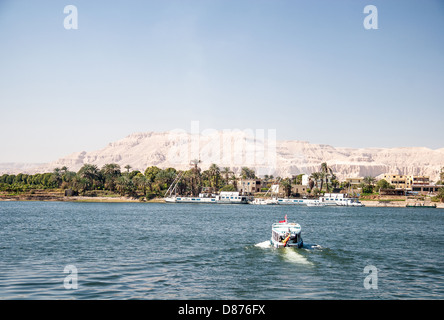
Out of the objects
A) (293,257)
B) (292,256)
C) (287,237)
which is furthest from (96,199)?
(293,257)

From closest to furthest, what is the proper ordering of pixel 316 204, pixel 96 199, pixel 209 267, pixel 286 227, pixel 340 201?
1. pixel 209 267
2. pixel 286 227
3. pixel 96 199
4. pixel 316 204
5. pixel 340 201

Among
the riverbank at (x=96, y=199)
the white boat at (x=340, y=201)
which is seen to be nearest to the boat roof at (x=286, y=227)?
the riverbank at (x=96, y=199)

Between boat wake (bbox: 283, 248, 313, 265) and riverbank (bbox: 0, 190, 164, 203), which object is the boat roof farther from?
riverbank (bbox: 0, 190, 164, 203)

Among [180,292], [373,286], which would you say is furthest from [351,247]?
[180,292]

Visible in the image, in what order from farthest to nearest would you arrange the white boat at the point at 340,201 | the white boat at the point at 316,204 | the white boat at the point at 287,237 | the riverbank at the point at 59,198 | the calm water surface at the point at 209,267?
the white boat at the point at 316,204 < the white boat at the point at 340,201 < the riverbank at the point at 59,198 < the white boat at the point at 287,237 < the calm water surface at the point at 209,267

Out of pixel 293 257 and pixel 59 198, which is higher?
pixel 293 257

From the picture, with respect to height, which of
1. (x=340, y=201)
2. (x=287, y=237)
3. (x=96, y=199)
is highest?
(x=287, y=237)

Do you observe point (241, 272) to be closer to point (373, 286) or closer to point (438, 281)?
point (373, 286)

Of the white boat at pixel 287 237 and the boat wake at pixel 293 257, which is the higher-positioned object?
the white boat at pixel 287 237

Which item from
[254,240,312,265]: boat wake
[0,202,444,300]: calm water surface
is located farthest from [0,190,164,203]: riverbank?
[254,240,312,265]: boat wake

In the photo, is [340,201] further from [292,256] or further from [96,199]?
[292,256]

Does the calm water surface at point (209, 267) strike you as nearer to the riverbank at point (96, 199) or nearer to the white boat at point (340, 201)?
the riverbank at point (96, 199)
